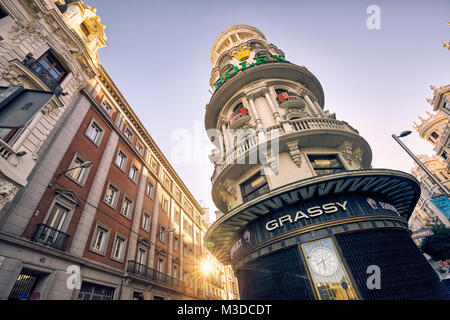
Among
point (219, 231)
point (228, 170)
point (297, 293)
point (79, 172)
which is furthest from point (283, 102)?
point (79, 172)

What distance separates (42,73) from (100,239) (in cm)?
1149

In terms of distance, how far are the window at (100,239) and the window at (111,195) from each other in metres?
2.03

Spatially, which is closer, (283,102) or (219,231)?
(219,231)

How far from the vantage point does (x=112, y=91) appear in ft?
68.2

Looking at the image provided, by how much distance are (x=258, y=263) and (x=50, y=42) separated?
18959 mm

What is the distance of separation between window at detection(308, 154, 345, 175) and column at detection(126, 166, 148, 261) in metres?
15.8

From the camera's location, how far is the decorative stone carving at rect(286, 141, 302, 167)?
11.1 meters

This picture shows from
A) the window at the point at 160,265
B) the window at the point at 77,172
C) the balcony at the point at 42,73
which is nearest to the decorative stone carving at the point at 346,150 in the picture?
the window at the point at 77,172

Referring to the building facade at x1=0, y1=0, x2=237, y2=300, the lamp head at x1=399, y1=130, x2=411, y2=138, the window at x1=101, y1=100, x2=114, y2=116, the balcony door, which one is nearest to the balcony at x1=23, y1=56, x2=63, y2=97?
the building facade at x1=0, y1=0, x2=237, y2=300

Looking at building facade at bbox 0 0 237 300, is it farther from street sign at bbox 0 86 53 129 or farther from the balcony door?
→ street sign at bbox 0 86 53 129

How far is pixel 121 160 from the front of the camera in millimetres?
19875

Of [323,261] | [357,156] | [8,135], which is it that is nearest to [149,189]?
[8,135]

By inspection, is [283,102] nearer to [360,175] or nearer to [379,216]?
[360,175]

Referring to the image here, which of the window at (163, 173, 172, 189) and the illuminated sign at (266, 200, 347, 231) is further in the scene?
the window at (163, 173, 172, 189)
